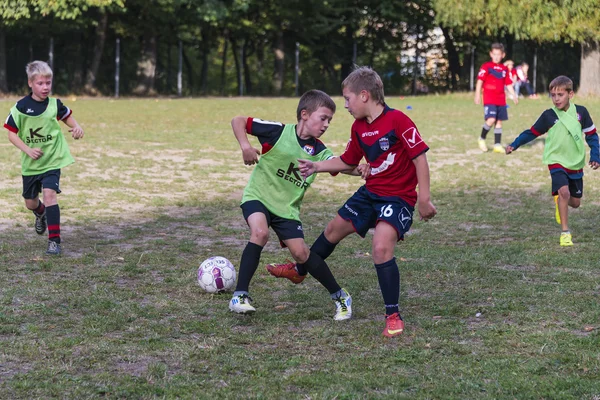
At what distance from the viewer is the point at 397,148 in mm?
5555

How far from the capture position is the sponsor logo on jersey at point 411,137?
5.42m

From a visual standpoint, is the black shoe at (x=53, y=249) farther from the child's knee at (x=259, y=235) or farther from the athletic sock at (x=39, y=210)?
the child's knee at (x=259, y=235)

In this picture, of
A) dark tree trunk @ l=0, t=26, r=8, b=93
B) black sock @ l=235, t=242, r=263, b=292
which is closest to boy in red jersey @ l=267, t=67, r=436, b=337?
black sock @ l=235, t=242, r=263, b=292

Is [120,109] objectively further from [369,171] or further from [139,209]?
[369,171]

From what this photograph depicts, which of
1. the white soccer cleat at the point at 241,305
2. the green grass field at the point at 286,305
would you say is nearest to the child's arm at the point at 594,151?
the green grass field at the point at 286,305

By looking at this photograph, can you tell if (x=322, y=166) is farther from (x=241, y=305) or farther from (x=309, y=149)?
(x=241, y=305)

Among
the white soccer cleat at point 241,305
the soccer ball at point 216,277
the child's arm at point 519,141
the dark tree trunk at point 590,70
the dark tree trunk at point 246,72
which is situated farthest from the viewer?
the dark tree trunk at point 246,72

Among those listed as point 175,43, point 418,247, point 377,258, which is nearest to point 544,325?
point 377,258

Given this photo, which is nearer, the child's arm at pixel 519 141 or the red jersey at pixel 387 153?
the red jersey at pixel 387 153

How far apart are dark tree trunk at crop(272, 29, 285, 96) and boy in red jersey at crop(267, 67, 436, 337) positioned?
3522 centimetres

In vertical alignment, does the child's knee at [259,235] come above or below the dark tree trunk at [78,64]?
below

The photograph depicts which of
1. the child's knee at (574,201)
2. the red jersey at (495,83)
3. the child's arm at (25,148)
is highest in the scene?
the red jersey at (495,83)

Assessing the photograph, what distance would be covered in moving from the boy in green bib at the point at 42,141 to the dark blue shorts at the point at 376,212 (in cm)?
326

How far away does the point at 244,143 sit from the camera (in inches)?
220
